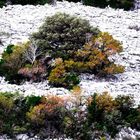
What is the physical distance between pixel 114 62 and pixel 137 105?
412cm

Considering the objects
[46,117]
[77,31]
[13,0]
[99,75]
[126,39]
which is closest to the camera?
[46,117]

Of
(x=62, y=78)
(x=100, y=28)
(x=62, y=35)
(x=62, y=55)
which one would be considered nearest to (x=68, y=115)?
(x=62, y=78)

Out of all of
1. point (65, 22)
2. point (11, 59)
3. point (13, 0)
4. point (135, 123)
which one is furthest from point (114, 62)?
point (13, 0)

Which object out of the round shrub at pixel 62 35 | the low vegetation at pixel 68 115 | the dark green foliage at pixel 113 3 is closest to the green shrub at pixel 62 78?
the round shrub at pixel 62 35

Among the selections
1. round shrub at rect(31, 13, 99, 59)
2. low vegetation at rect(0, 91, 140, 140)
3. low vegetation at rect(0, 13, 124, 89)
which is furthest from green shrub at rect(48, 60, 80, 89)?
low vegetation at rect(0, 91, 140, 140)

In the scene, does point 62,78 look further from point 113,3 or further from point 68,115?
point 113,3

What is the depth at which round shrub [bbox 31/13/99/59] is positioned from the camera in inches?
744

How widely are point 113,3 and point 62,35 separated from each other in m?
9.48

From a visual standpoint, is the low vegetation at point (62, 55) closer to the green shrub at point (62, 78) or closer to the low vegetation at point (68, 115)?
the green shrub at point (62, 78)

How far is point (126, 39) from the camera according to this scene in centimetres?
2169

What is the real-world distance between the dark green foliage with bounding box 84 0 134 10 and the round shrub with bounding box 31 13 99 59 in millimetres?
7823

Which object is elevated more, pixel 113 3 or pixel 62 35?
pixel 62 35

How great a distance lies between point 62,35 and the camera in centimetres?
1930

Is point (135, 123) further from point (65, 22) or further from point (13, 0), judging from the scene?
point (13, 0)
